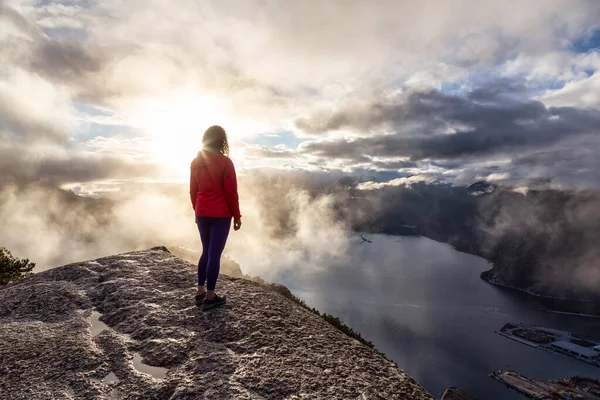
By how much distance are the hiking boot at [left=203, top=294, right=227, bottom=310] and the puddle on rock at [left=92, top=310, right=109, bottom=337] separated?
1494 mm

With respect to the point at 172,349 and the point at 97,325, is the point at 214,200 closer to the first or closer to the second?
the point at 172,349

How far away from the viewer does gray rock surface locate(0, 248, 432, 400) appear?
3334 millimetres

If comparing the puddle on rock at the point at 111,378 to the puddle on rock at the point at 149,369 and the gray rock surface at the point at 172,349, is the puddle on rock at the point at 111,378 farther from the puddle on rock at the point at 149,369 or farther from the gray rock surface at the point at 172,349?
the puddle on rock at the point at 149,369

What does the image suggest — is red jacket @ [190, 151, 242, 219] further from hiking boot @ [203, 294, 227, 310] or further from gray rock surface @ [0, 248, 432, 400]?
gray rock surface @ [0, 248, 432, 400]

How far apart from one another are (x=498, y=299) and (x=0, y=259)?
18868 cm

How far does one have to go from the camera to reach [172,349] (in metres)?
4.07

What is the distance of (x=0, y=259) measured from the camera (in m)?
20.0

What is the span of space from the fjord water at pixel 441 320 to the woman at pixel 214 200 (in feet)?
307

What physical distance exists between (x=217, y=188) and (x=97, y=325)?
2.84m

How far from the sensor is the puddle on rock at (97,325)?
4613mm

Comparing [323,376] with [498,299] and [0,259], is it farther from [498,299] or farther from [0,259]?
[498,299]

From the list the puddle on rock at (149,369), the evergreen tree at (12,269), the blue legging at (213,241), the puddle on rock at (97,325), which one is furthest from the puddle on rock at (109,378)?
the evergreen tree at (12,269)

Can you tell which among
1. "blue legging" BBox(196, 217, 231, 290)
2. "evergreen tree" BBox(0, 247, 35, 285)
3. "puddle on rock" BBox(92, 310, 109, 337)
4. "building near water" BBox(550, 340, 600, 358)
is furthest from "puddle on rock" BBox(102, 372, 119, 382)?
"building near water" BBox(550, 340, 600, 358)

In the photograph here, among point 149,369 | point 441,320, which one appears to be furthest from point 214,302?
point 441,320
